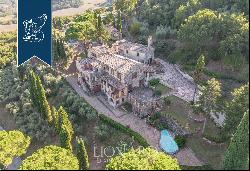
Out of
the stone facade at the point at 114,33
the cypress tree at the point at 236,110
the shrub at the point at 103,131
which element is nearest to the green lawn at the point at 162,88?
the shrub at the point at 103,131

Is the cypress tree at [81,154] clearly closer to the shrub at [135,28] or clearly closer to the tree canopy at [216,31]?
the tree canopy at [216,31]

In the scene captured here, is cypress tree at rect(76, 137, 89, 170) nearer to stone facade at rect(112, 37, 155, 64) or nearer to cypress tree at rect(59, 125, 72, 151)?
cypress tree at rect(59, 125, 72, 151)

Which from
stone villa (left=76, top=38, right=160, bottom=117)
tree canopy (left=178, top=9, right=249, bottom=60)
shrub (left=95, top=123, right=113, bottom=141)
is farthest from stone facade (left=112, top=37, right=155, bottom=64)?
shrub (left=95, top=123, right=113, bottom=141)

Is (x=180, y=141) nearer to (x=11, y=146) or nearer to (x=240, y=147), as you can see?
(x=240, y=147)

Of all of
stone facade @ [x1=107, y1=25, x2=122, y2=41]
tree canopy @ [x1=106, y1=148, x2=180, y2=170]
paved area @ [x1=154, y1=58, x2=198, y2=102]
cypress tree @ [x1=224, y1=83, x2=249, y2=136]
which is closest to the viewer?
tree canopy @ [x1=106, y1=148, x2=180, y2=170]

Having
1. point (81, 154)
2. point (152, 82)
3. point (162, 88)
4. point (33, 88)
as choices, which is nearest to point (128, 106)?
point (152, 82)

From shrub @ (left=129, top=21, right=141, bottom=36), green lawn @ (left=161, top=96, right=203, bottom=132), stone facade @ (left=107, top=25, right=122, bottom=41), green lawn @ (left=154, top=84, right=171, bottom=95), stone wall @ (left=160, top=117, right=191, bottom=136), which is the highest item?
shrub @ (left=129, top=21, right=141, bottom=36)
